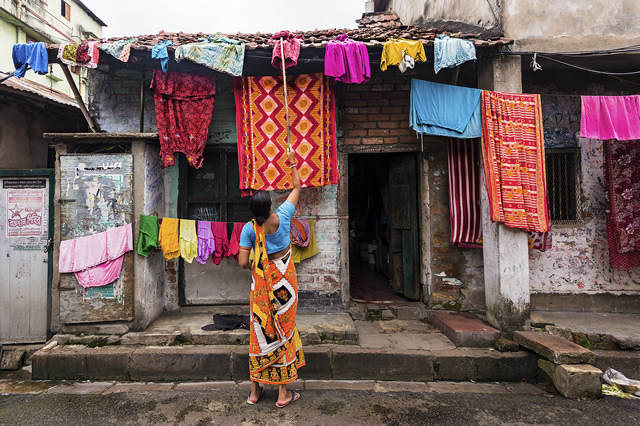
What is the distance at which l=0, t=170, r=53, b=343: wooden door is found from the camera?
15.8 ft

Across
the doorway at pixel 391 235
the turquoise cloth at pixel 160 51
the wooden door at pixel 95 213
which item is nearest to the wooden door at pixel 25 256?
the wooden door at pixel 95 213

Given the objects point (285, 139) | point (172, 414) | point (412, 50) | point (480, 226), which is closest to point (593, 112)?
point (480, 226)

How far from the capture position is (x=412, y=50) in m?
4.34

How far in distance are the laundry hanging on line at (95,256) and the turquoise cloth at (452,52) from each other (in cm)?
471

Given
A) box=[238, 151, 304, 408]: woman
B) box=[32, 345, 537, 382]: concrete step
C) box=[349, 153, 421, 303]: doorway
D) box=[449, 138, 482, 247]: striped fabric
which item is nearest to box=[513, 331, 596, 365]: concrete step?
box=[32, 345, 537, 382]: concrete step

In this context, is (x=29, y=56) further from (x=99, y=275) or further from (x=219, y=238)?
(x=219, y=238)

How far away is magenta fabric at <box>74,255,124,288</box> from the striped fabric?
16.1 feet

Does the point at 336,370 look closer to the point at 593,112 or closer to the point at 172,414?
the point at 172,414

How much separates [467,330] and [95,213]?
515 centimetres

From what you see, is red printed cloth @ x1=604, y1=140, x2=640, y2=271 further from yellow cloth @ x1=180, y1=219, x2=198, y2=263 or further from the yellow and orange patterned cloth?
yellow cloth @ x1=180, y1=219, x2=198, y2=263

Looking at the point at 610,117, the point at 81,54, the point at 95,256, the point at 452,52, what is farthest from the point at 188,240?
the point at 610,117

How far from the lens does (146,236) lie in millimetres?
4605

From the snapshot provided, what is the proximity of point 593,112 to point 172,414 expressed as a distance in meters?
6.26

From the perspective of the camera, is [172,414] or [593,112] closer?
[172,414]
